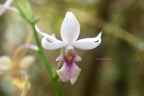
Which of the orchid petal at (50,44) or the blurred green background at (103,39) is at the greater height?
the blurred green background at (103,39)

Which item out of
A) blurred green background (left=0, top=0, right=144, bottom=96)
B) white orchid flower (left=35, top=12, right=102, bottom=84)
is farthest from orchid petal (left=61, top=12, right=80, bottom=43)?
blurred green background (left=0, top=0, right=144, bottom=96)

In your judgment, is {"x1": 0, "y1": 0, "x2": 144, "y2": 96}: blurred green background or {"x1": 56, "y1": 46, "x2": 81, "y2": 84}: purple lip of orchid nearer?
{"x1": 56, "y1": 46, "x2": 81, "y2": 84}: purple lip of orchid

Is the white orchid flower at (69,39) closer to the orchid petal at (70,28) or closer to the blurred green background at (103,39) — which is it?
the orchid petal at (70,28)

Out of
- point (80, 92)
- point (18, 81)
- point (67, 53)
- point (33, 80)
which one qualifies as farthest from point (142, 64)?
point (33, 80)

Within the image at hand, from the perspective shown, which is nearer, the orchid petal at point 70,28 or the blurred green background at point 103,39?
the orchid petal at point 70,28

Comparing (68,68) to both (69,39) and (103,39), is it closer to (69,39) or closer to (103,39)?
(69,39)

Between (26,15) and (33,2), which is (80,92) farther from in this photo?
(26,15)

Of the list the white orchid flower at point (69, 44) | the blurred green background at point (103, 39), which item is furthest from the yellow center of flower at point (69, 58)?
the blurred green background at point (103, 39)

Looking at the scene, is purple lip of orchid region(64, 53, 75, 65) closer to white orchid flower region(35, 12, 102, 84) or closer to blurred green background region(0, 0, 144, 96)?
white orchid flower region(35, 12, 102, 84)

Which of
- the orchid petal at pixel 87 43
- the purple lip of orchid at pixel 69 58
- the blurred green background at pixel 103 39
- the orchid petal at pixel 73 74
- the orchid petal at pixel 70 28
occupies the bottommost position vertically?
the orchid petal at pixel 73 74
